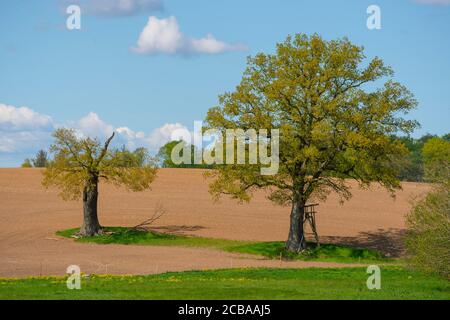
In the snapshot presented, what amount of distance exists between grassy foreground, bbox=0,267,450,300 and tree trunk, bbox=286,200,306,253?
15.2 meters

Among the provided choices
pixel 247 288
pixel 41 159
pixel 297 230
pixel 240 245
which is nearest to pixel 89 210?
pixel 240 245

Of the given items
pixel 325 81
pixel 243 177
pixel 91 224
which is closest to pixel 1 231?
pixel 91 224

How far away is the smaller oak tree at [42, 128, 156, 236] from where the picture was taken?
2167 inches

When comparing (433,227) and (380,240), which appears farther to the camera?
(380,240)

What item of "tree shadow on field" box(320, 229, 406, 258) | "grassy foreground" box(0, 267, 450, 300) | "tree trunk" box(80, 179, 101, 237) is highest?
"tree trunk" box(80, 179, 101, 237)

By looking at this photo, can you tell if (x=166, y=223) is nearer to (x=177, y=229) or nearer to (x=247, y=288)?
(x=177, y=229)

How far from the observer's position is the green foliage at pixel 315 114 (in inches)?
1880

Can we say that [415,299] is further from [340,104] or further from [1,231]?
[1,231]

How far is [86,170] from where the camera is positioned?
54844 mm

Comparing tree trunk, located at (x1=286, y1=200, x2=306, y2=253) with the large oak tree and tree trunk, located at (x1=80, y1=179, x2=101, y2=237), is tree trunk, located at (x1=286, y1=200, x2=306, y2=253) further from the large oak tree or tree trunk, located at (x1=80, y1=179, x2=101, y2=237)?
tree trunk, located at (x1=80, y1=179, x2=101, y2=237)

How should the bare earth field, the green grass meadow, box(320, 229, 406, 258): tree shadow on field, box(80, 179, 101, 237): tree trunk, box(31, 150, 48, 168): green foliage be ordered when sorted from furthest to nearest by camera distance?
box(31, 150, 48, 168): green foliage → box(80, 179, 101, 237): tree trunk → box(320, 229, 406, 258): tree shadow on field → the bare earth field → the green grass meadow

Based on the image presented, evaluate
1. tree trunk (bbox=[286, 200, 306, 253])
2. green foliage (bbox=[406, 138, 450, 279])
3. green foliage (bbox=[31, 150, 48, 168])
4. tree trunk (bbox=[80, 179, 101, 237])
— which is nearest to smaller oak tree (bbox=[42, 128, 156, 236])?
tree trunk (bbox=[80, 179, 101, 237])

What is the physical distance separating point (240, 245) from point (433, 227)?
2626cm
